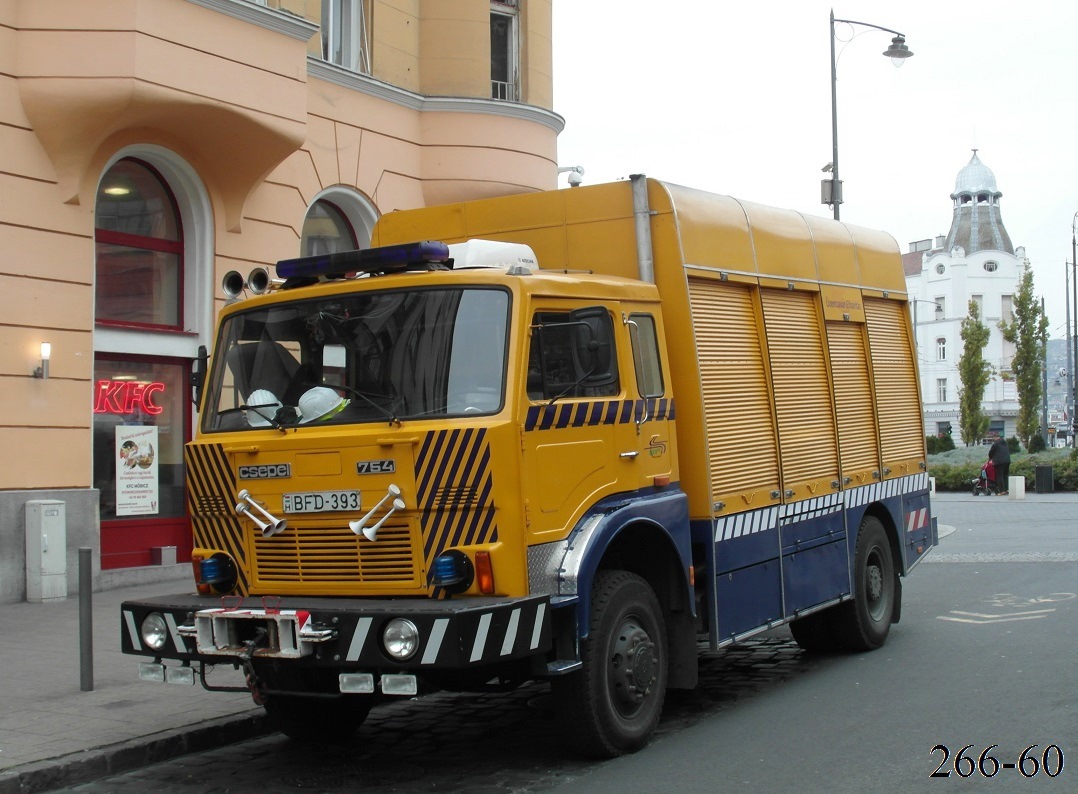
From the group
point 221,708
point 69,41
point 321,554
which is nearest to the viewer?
point 321,554

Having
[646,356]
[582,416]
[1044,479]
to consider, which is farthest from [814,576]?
[1044,479]

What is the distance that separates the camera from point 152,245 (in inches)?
563

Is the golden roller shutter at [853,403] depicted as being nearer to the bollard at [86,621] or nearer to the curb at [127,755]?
the curb at [127,755]

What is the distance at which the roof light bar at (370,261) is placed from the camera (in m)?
6.76

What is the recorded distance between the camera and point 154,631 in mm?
6691

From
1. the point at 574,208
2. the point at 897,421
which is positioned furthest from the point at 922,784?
the point at 897,421

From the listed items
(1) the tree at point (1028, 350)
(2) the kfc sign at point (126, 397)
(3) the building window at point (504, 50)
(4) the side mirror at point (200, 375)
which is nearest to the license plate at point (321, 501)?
(4) the side mirror at point (200, 375)

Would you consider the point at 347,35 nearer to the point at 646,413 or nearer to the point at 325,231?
the point at 325,231

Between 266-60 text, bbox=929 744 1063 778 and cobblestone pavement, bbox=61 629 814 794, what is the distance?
166 centimetres

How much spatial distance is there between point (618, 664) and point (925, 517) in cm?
563

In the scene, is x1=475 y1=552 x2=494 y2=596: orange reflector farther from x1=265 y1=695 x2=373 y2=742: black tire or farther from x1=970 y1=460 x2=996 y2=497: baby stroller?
x1=970 y1=460 x2=996 y2=497: baby stroller

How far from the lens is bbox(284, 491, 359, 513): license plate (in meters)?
6.41

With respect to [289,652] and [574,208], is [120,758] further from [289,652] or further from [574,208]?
[574,208]

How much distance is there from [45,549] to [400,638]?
7.73 m
